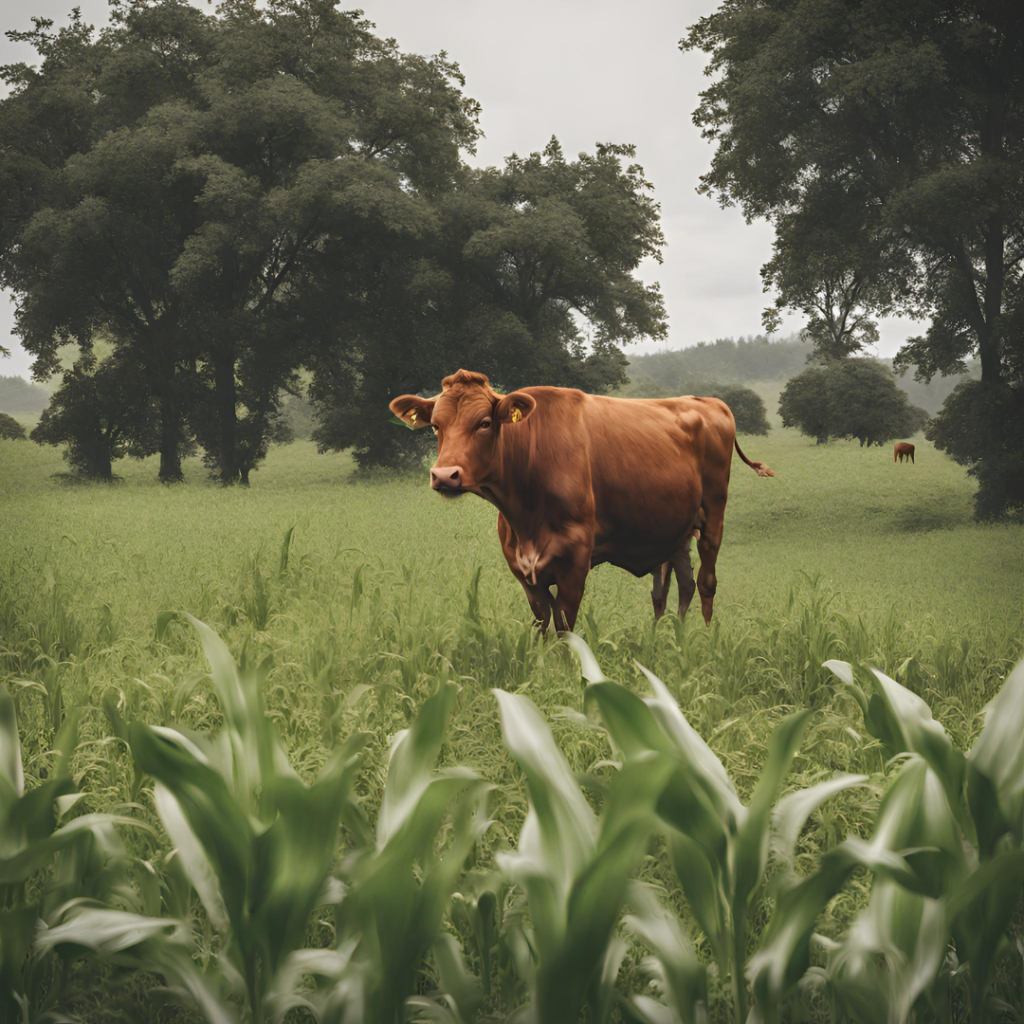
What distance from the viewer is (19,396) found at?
60.6 m

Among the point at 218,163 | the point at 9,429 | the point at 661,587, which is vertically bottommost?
the point at 661,587

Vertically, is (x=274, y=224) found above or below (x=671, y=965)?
above

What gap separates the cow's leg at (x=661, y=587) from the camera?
5934mm

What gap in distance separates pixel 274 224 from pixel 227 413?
15.5 feet

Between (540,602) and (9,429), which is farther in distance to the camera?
(9,429)

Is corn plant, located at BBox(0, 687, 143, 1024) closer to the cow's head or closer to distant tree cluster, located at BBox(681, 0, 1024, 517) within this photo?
the cow's head

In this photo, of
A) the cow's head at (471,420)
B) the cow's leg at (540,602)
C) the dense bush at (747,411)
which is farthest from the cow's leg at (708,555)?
the dense bush at (747,411)

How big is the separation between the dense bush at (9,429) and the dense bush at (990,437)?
2204 centimetres

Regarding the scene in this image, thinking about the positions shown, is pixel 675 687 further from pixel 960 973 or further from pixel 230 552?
pixel 230 552

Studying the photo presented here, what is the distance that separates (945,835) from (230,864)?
1.34 m

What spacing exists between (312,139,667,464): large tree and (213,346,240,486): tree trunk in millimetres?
3991

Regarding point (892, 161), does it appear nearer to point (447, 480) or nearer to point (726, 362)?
point (447, 480)

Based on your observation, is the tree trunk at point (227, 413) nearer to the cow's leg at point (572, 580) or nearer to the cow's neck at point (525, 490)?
the cow's neck at point (525, 490)

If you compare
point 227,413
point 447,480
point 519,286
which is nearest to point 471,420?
point 447,480
